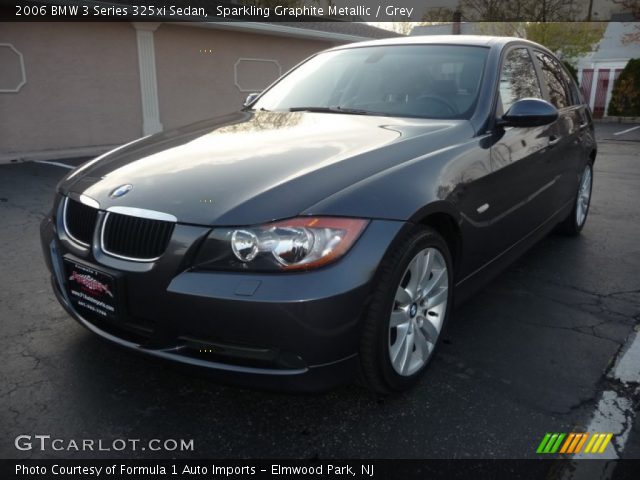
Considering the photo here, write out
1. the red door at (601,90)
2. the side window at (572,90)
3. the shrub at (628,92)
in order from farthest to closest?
1. the red door at (601,90)
2. the shrub at (628,92)
3. the side window at (572,90)

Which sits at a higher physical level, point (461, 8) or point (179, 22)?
point (461, 8)

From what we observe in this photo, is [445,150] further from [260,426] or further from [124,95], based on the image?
[124,95]

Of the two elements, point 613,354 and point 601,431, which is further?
point 613,354

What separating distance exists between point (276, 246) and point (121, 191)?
82cm

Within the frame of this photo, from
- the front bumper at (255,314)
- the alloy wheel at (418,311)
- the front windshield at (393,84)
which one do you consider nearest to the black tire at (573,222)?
the front windshield at (393,84)

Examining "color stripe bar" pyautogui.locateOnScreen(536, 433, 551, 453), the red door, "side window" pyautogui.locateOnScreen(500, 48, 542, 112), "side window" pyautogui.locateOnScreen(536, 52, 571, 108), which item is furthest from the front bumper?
the red door

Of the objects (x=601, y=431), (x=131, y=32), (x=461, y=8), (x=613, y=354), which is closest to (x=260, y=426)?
(x=601, y=431)

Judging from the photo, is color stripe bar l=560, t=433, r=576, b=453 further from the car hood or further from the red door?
the red door

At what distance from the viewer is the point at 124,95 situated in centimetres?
1134

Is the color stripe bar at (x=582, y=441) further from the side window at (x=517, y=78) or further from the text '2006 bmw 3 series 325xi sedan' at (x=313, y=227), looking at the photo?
the side window at (x=517, y=78)

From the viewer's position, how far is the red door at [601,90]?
22609mm

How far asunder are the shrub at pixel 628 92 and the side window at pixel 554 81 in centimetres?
1758

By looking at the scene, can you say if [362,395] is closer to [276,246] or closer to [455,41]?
[276,246]

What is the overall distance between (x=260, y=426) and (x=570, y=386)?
1.51m
